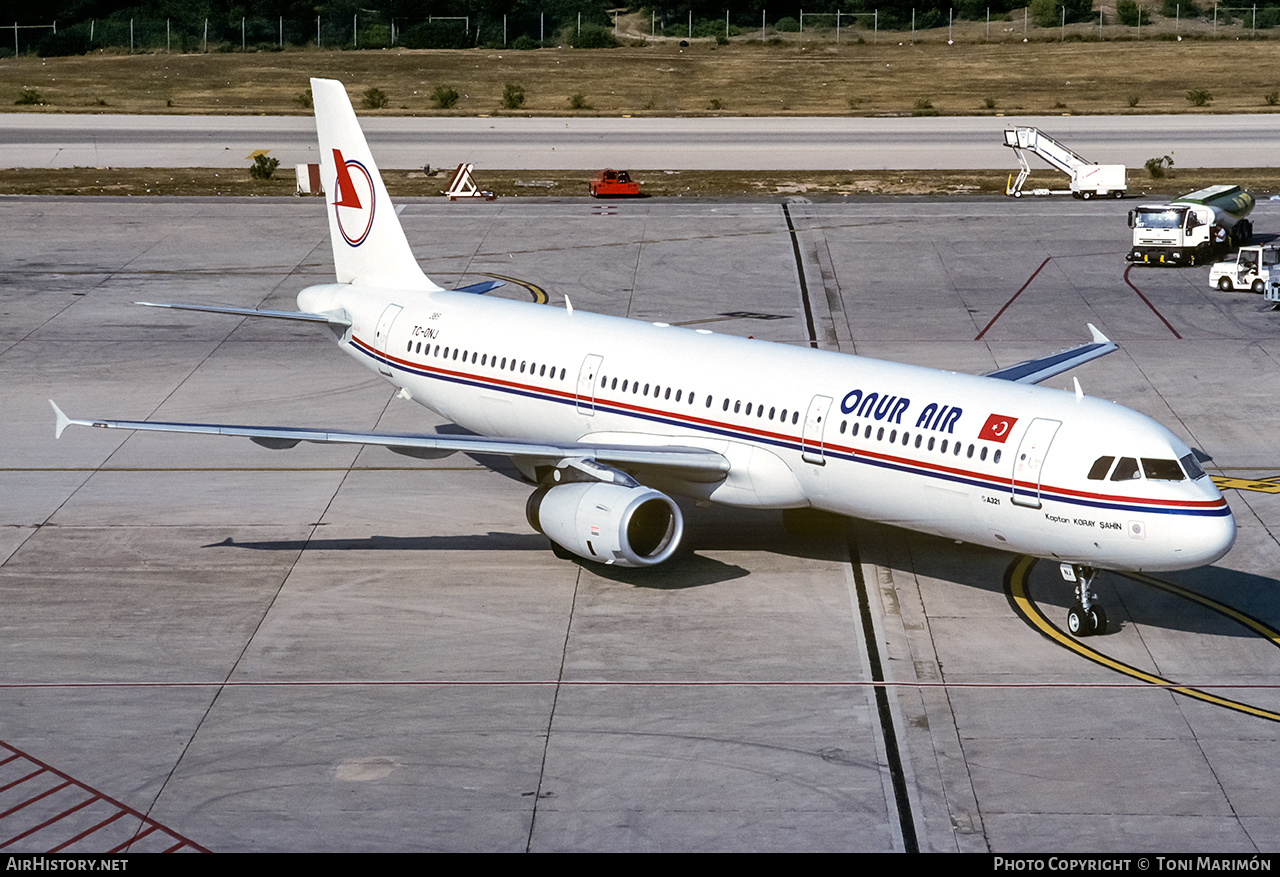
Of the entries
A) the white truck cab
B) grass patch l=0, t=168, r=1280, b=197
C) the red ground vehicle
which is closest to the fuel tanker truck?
the white truck cab

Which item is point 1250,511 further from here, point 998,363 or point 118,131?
point 118,131

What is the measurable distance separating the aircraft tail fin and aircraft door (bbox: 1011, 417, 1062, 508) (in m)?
16.8

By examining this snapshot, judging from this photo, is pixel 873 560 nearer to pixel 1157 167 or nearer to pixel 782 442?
pixel 782 442

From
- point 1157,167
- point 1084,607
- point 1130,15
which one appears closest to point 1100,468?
point 1084,607

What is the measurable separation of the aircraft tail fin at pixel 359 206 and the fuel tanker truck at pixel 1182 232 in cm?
3416

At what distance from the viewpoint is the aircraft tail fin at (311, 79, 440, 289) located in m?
38.1

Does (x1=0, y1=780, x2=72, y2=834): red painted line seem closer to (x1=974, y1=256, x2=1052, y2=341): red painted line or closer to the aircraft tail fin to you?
the aircraft tail fin

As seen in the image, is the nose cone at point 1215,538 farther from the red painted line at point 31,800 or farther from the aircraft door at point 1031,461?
the red painted line at point 31,800

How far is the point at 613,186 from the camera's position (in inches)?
3059

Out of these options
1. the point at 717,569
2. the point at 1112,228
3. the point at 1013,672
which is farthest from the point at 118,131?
the point at 1013,672

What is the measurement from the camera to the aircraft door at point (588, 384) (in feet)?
108

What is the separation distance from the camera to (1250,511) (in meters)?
33.7

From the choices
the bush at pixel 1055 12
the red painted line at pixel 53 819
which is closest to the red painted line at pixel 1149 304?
the red painted line at pixel 53 819

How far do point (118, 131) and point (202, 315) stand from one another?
184 feet
